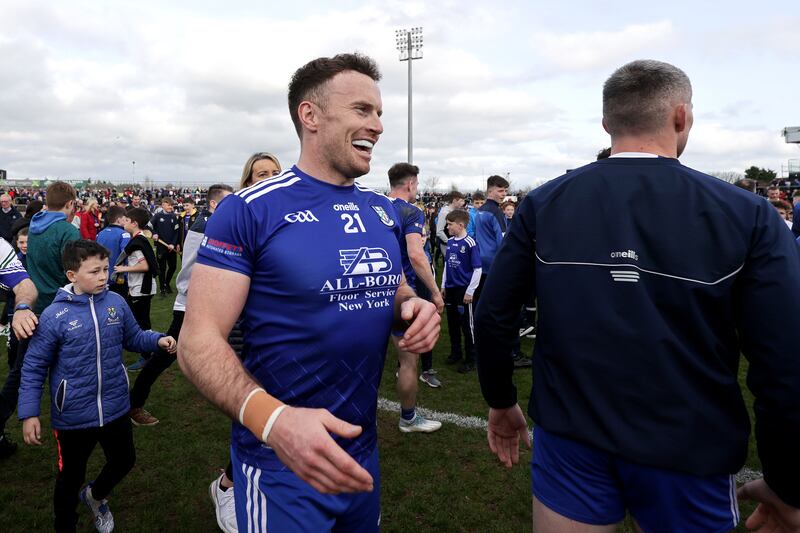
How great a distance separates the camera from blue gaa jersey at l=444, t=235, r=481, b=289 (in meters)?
7.18

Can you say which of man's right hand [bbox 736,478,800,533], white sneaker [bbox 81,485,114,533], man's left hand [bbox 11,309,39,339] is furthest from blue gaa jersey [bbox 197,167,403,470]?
white sneaker [bbox 81,485,114,533]

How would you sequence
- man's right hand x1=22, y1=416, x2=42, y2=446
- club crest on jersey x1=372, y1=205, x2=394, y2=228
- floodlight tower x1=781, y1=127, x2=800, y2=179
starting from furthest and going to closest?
floodlight tower x1=781, y1=127, x2=800, y2=179, man's right hand x1=22, y1=416, x2=42, y2=446, club crest on jersey x1=372, y1=205, x2=394, y2=228

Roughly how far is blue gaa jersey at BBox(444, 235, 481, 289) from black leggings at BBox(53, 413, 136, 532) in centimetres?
476

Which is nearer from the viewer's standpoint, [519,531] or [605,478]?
[605,478]

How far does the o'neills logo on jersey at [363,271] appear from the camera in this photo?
193 cm

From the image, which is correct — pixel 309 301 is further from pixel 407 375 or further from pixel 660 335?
pixel 407 375

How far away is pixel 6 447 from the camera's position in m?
4.74

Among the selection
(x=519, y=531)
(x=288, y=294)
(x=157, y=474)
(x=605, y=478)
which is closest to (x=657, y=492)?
(x=605, y=478)

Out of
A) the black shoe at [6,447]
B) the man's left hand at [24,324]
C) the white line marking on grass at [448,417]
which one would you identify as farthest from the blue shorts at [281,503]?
the black shoe at [6,447]

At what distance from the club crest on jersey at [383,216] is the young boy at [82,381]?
2.14m

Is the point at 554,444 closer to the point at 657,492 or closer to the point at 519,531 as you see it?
the point at 657,492

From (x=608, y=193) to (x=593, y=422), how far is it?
86 cm

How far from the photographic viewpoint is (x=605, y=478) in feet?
6.45

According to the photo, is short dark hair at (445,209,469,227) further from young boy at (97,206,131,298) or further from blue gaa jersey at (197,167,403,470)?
blue gaa jersey at (197,167,403,470)
